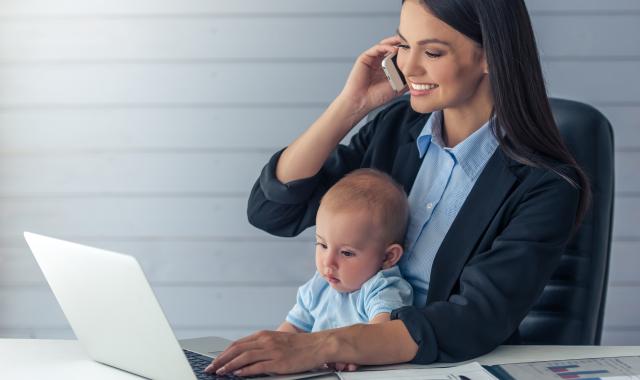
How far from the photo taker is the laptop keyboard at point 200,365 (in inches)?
54.3

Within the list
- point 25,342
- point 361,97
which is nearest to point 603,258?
point 361,97

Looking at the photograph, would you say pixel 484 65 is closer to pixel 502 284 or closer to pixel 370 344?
pixel 502 284

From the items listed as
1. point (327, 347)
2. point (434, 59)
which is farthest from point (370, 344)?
point (434, 59)

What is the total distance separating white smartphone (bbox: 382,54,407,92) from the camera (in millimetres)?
1950

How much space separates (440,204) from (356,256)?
23 cm

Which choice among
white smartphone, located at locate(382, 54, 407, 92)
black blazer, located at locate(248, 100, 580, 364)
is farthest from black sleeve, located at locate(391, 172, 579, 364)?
white smartphone, located at locate(382, 54, 407, 92)

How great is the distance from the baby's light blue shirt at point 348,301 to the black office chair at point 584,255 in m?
0.35

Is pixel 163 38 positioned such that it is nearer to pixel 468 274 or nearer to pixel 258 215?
pixel 258 215

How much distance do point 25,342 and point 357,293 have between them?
0.57 m

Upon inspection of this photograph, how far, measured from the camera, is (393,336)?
1479mm

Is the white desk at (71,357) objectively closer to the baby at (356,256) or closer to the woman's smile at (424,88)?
the baby at (356,256)

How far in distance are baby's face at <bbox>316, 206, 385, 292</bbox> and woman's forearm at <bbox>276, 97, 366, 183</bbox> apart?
0.27m

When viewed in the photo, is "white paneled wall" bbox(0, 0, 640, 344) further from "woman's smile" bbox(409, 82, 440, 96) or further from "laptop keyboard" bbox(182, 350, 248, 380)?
"laptop keyboard" bbox(182, 350, 248, 380)

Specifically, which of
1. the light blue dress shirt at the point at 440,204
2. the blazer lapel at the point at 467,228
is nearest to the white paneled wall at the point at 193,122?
the light blue dress shirt at the point at 440,204
